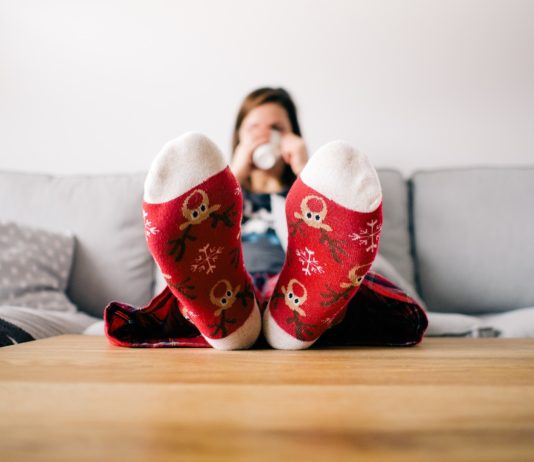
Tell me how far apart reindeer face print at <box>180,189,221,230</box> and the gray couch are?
2.14 feet

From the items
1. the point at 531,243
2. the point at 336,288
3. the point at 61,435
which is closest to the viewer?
the point at 61,435

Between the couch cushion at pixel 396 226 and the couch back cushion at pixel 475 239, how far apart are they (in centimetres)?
3

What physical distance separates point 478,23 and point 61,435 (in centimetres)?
153

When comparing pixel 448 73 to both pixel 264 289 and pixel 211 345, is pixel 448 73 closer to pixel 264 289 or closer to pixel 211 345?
pixel 264 289

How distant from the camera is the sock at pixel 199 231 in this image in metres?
0.49

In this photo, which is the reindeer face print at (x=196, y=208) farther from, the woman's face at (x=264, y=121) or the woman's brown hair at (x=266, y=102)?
the woman's brown hair at (x=266, y=102)

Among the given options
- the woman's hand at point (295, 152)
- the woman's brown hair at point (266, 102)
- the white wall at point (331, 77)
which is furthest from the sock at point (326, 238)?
the white wall at point (331, 77)

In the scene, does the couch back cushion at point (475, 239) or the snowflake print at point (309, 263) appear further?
the couch back cushion at point (475, 239)

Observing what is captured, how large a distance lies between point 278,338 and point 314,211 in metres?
0.16

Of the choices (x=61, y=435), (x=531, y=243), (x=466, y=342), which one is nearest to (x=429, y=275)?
(x=531, y=243)

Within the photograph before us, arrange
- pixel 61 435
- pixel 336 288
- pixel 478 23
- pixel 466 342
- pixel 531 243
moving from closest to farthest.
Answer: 1. pixel 61 435
2. pixel 336 288
3. pixel 466 342
4. pixel 531 243
5. pixel 478 23

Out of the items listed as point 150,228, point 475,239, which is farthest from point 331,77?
point 150,228

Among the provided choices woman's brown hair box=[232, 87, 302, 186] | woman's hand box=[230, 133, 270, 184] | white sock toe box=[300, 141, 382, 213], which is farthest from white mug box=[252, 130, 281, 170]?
white sock toe box=[300, 141, 382, 213]

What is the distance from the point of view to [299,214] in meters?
0.53
